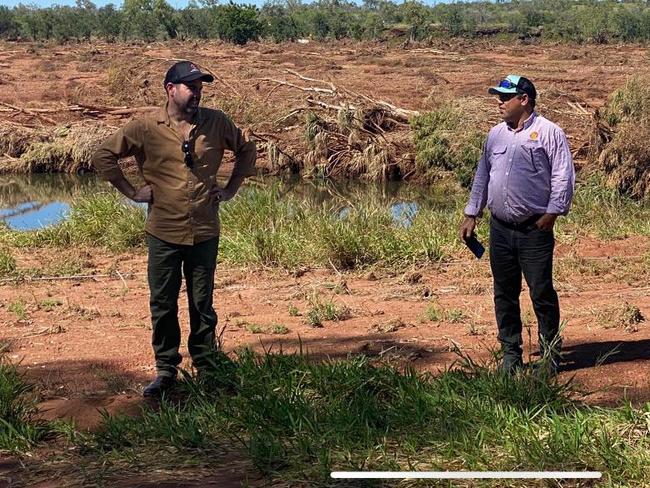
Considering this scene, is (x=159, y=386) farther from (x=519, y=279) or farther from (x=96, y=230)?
(x=96, y=230)

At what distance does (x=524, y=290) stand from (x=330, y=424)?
4005mm

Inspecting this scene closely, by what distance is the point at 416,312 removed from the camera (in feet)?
24.3

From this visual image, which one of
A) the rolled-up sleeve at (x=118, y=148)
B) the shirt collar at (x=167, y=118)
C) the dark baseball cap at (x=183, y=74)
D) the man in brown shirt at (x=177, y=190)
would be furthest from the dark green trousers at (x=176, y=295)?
the dark baseball cap at (x=183, y=74)

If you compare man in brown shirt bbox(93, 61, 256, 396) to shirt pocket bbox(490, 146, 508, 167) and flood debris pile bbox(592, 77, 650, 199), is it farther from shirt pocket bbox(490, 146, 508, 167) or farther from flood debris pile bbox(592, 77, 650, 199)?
flood debris pile bbox(592, 77, 650, 199)

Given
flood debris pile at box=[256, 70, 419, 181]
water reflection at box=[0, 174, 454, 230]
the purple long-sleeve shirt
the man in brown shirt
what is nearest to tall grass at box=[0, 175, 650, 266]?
water reflection at box=[0, 174, 454, 230]

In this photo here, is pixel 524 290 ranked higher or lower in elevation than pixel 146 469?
lower

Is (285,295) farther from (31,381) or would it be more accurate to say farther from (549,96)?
(549,96)

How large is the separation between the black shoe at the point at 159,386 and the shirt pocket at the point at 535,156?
2.32 metres

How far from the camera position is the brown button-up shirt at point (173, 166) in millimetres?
5121

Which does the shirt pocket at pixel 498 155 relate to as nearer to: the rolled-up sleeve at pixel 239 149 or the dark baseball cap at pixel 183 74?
the rolled-up sleeve at pixel 239 149

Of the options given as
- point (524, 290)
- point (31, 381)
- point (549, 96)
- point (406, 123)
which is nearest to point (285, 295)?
point (524, 290)

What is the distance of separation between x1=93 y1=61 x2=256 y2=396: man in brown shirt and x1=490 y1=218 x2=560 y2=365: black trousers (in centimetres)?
159

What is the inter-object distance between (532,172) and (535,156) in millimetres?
88

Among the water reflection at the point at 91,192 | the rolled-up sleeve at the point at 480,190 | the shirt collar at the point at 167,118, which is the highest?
the shirt collar at the point at 167,118
